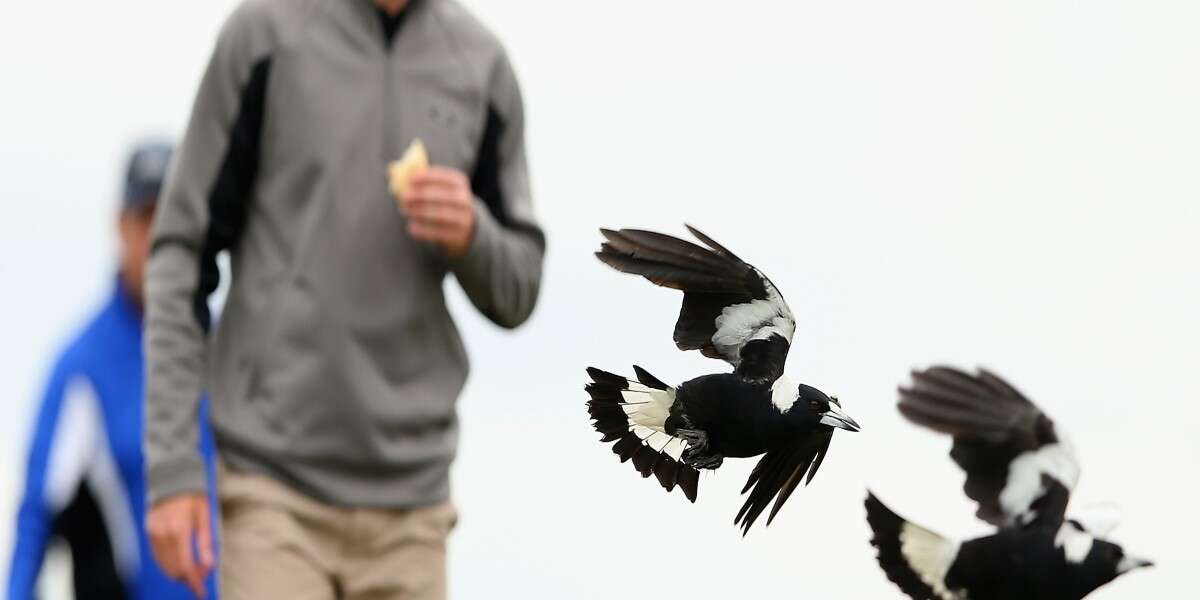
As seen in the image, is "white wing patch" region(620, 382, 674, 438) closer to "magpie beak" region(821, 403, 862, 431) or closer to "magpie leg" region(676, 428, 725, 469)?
"magpie leg" region(676, 428, 725, 469)

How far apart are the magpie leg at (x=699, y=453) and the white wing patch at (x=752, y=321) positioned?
174mm

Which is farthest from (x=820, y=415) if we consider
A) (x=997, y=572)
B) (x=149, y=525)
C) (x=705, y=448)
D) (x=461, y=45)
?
(x=149, y=525)

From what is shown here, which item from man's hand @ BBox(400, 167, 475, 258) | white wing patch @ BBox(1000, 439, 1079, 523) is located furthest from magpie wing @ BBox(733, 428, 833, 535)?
man's hand @ BBox(400, 167, 475, 258)

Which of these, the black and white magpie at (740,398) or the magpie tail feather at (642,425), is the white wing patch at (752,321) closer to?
the black and white magpie at (740,398)

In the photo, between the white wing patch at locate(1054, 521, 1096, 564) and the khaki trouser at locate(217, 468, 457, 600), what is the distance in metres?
1.65

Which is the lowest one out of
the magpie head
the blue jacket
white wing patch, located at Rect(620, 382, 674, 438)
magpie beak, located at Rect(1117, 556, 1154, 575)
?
the blue jacket

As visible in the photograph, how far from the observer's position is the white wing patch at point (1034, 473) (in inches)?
143

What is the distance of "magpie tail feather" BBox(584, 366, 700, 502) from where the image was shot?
3.63m

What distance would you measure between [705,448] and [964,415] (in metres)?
0.55

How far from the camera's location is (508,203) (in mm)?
2664

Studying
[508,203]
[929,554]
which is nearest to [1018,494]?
Answer: [929,554]

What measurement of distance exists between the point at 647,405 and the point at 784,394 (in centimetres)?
42

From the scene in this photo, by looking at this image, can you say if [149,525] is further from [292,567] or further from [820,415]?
[820,415]

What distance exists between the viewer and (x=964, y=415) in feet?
11.8
